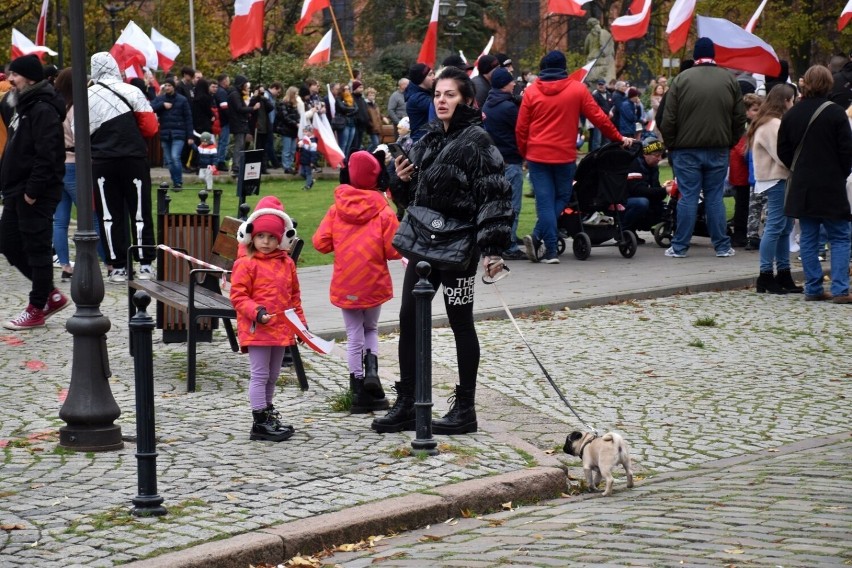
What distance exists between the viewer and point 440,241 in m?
7.39

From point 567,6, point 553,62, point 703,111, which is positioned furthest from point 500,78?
point 567,6

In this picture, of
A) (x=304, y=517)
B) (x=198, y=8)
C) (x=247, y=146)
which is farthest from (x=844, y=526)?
(x=198, y=8)

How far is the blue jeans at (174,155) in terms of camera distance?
81.6ft

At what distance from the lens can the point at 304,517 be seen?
19.4 feet

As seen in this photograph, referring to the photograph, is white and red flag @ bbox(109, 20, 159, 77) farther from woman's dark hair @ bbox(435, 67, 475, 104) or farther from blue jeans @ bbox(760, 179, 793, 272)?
woman's dark hair @ bbox(435, 67, 475, 104)

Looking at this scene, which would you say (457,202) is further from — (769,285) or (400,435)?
(769,285)

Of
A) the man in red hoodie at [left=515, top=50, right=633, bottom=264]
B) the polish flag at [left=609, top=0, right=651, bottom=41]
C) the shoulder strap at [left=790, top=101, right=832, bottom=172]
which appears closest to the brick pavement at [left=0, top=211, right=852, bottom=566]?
the shoulder strap at [left=790, top=101, right=832, bottom=172]

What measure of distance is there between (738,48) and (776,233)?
4.89 meters

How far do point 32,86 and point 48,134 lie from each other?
1.55 feet

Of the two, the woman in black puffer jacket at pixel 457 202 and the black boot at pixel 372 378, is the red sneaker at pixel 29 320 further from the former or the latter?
the woman in black puffer jacket at pixel 457 202

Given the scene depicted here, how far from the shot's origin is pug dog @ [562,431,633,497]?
6578 millimetres

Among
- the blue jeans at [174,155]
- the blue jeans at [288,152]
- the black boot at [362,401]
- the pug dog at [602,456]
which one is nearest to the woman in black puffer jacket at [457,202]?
the black boot at [362,401]

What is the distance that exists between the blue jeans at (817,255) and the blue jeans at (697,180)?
7.28ft

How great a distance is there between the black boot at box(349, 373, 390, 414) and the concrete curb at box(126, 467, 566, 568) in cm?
160
